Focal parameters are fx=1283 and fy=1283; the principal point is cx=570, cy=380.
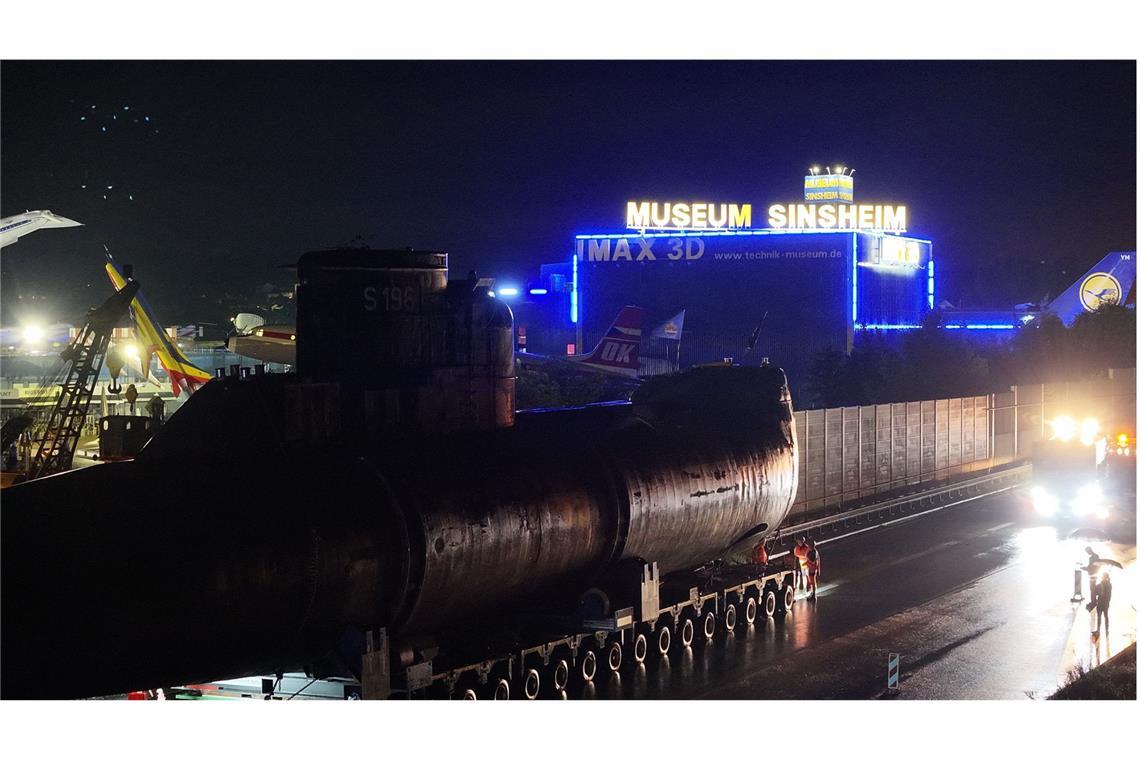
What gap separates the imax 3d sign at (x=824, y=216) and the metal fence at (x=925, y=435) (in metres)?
33.0

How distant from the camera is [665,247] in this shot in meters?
92.2

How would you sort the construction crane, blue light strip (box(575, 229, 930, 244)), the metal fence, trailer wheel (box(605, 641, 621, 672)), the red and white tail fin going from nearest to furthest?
1. trailer wheel (box(605, 641, 621, 672))
2. the construction crane
3. the metal fence
4. the red and white tail fin
5. blue light strip (box(575, 229, 930, 244))

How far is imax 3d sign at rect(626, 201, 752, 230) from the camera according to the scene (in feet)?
302

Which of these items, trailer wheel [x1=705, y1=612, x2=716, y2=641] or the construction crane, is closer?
trailer wheel [x1=705, y1=612, x2=716, y2=641]

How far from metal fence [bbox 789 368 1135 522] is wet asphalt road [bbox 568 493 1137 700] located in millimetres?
5167

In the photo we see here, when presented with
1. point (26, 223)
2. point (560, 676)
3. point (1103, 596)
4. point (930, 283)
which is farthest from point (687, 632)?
point (930, 283)

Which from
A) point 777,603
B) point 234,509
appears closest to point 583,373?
point 777,603

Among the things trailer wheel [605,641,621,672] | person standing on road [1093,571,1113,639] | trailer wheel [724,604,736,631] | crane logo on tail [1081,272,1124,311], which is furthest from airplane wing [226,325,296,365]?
crane logo on tail [1081,272,1124,311]

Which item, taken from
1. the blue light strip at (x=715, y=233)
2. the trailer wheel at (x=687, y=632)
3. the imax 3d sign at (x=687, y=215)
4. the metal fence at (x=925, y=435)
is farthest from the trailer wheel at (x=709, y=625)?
the imax 3d sign at (x=687, y=215)

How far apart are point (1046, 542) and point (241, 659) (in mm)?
27514

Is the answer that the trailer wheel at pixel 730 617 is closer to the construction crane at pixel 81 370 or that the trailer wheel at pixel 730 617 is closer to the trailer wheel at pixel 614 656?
the trailer wheel at pixel 614 656

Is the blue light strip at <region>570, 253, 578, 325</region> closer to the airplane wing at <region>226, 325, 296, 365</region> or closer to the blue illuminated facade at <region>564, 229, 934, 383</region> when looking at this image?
the blue illuminated facade at <region>564, 229, 934, 383</region>

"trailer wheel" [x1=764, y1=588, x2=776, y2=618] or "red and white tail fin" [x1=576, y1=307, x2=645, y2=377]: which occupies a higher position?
"red and white tail fin" [x1=576, y1=307, x2=645, y2=377]

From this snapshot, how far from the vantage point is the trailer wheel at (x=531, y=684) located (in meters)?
20.2
